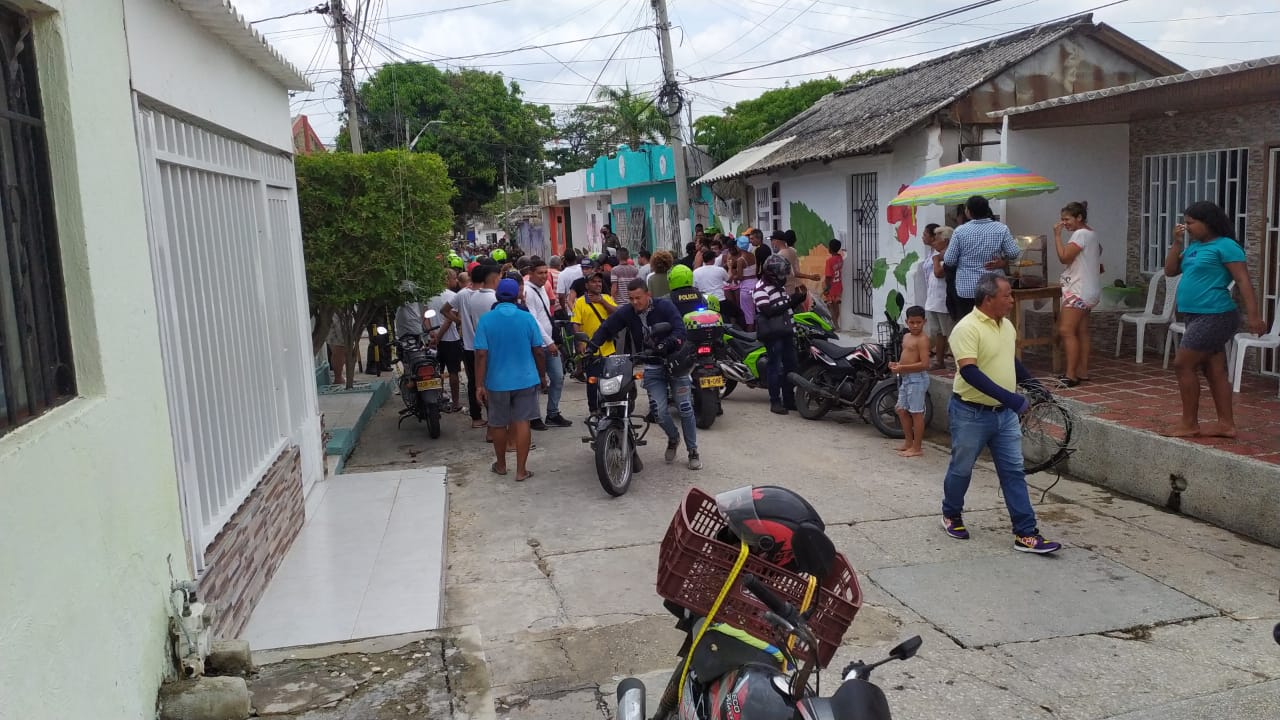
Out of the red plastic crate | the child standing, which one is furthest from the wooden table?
the red plastic crate

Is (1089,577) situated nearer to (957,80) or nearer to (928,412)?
(928,412)

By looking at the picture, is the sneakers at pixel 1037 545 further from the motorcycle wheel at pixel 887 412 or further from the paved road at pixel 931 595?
the motorcycle wheel at pixel 887 412

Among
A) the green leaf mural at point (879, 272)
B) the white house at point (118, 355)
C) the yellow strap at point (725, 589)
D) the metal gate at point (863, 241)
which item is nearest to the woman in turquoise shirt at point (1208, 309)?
the yellow strap at point (725, 589)

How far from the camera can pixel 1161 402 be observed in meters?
8.59

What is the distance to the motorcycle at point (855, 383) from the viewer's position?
9.72 meters

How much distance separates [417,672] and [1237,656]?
384cm

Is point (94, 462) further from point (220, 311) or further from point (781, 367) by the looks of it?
point (781, 367)

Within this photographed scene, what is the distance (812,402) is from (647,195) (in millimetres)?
21615

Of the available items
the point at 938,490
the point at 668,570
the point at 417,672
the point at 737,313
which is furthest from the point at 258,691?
the point at 737,313

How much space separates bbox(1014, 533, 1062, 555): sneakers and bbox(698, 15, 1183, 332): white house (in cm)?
677

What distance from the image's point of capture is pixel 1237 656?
481 cm

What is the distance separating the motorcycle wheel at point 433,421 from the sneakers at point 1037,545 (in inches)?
237

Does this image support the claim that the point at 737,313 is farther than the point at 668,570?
Yes

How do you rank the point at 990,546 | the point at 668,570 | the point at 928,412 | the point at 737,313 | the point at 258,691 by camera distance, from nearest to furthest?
the point at 668,570
the point at 258,691
the point at 990,546
the point at 928,412
the point at 737,313
